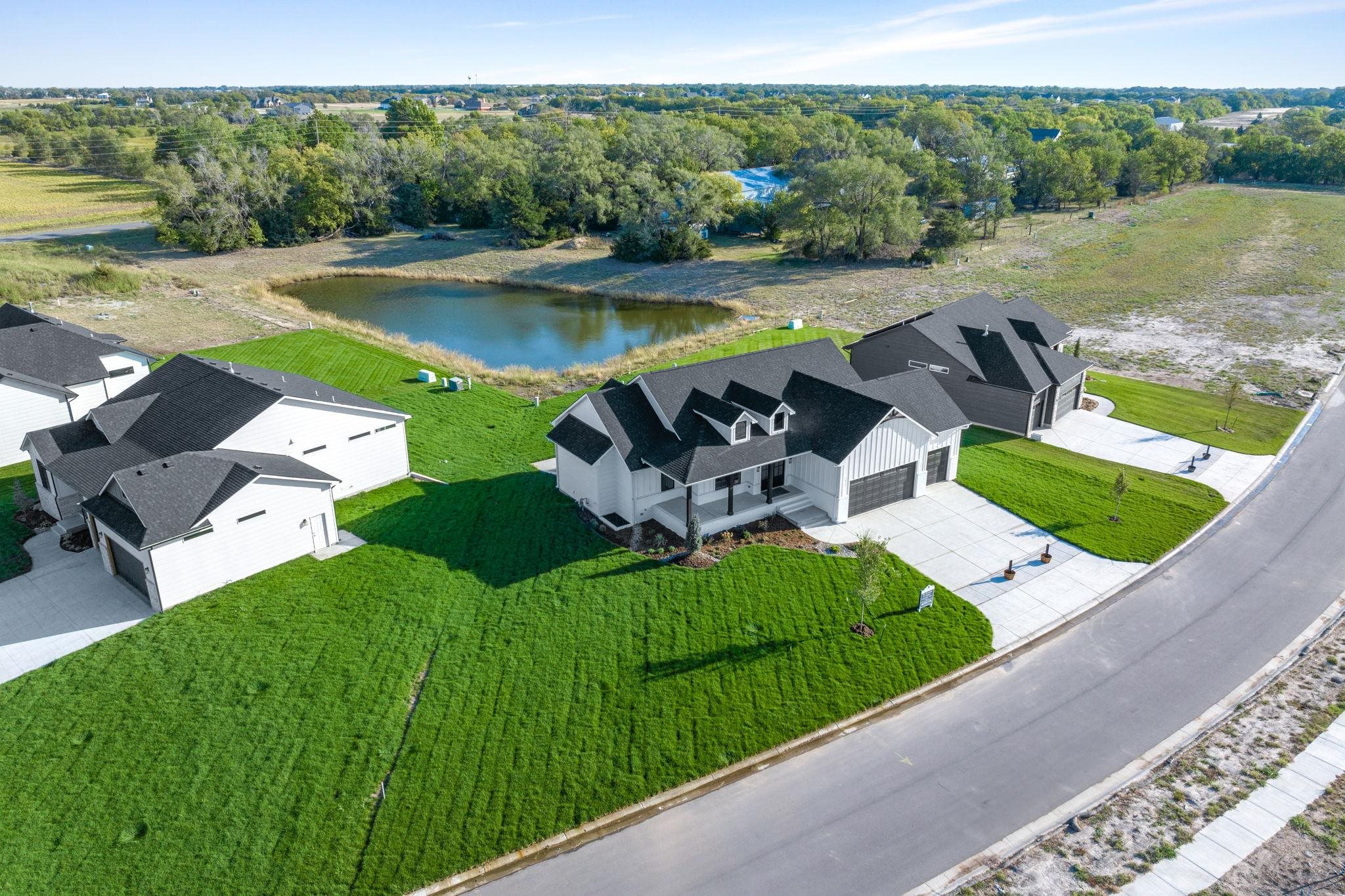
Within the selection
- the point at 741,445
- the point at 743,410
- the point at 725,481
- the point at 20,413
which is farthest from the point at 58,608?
the point at 743,410

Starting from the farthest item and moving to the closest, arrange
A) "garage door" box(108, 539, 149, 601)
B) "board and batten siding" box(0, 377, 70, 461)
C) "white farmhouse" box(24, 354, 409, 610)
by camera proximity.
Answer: "board and batten siding" box(0, 377, 70, 461), "garage door" box(108, 539, 149, 601), "white farmhouse" box(24, 354, 409, 610)

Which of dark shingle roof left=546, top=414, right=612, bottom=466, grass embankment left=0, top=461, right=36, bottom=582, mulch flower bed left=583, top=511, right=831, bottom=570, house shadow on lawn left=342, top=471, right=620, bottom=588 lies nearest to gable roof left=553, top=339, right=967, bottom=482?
dark shingle roof left=546, top=414, right=612, bottom=466

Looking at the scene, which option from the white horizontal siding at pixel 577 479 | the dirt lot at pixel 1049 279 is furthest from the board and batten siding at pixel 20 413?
the white horizontal siding at pixel 577 479

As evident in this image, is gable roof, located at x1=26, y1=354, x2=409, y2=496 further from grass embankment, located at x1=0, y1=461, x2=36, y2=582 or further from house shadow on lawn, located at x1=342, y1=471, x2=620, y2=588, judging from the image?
house shadow on lawn, located at x1=342, y1=471, x2=620, y2=588

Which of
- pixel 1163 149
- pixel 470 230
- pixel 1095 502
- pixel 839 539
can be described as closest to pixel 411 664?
pixel 839 539

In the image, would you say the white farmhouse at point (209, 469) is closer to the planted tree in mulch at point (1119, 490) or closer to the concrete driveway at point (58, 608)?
the concrete driveway at point (58, 608)

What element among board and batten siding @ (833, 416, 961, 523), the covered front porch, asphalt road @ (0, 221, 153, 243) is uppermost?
asphalt road @ (0, 221, 153, 243)

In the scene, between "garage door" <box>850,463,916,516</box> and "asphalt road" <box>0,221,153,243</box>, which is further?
"asphalt road" <box>0,221,153,243</box>
